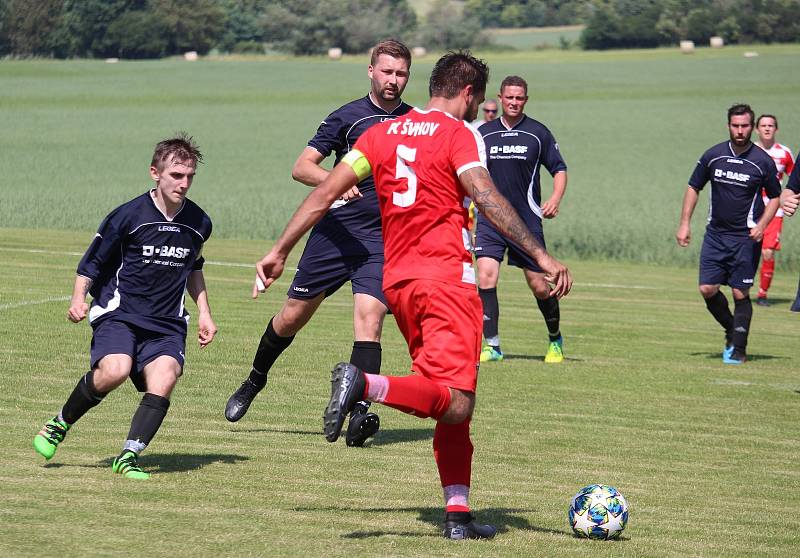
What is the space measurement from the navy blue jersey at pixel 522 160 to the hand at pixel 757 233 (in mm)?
2042

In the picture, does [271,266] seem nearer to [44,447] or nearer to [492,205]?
[492,205]

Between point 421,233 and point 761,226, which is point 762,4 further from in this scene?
point 421,233

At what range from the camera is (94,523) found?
6.30m

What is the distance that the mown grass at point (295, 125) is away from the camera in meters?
34.2

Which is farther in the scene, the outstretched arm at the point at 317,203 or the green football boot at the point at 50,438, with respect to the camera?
the green football boot at the point at 50,438

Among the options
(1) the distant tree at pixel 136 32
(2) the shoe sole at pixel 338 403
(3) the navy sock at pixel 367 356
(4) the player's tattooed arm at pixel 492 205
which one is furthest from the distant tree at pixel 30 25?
(2) the shoe sole at pixel 338 403

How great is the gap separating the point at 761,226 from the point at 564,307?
609 centimetres

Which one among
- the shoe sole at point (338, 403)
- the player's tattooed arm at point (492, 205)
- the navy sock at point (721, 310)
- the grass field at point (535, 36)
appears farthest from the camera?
the grass field at point (535, 36)

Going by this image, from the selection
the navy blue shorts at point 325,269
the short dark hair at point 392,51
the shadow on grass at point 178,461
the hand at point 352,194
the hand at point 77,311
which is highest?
the short dark hair at point 392,51

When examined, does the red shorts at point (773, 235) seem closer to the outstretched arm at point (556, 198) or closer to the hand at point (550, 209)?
the outstretched arm at point (556, 198)

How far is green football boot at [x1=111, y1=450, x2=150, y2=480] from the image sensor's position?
746 cm

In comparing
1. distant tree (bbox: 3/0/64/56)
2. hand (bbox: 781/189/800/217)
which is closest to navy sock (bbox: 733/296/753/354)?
hand (bbox: 781/189/800/217)

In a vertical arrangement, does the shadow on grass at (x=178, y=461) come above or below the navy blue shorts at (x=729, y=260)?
below

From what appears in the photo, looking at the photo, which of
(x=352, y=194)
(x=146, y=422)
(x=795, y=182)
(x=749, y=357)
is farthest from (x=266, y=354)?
(x=749, y=357)
